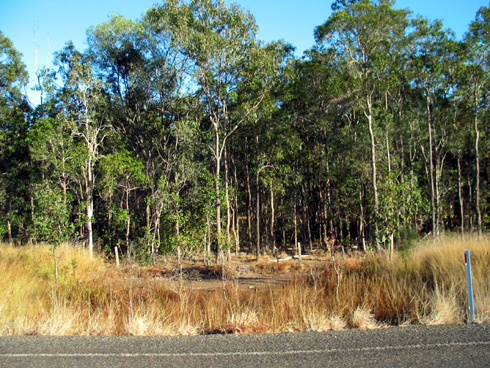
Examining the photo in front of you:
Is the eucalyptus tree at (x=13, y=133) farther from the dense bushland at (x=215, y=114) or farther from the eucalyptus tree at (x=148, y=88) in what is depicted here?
the eucalyptus tree at (x=148, y=88)

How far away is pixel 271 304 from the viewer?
26.0ft

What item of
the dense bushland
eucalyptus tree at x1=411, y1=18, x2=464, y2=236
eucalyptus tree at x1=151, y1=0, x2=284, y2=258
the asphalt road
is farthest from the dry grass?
eucalyptus tree at x1=411, y1=18, x2=464, y2=236

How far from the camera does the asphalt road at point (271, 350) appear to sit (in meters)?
4.86

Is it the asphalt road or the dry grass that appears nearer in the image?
the asphalt road

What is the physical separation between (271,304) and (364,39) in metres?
20.2

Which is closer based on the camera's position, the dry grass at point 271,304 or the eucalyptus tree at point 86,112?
the dry grass at point 271,304

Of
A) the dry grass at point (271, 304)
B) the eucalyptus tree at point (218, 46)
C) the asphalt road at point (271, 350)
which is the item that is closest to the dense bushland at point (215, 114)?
the eucalyptus tree at point (218, 46)

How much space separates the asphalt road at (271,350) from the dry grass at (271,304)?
575mm

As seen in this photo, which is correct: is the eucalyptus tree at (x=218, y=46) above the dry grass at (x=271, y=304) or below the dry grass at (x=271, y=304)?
above

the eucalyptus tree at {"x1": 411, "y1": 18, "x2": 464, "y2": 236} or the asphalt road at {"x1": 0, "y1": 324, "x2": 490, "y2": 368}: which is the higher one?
the eucalyptus tree at {"x1": 411, "y1": 18, "x2": 464, "y2": 236}

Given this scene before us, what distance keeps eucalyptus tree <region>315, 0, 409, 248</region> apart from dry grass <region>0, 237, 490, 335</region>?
47.4 feet

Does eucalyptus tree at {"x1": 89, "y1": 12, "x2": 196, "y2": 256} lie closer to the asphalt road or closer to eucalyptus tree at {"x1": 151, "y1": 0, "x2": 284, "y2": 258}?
eucalyptus tree at {"x1": 151, "y1": 0, "x2": 284, "y2": 258}

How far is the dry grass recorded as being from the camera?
6680 millimetres

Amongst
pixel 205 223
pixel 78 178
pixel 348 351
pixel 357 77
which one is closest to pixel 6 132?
pixel 78 178
